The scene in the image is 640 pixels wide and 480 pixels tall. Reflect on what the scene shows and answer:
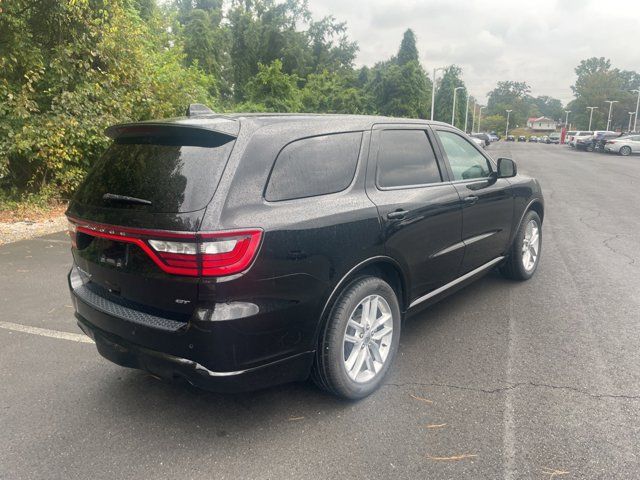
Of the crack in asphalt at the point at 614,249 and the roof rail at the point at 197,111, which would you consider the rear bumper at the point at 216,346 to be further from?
the crack in asphalt at the point at 614,249

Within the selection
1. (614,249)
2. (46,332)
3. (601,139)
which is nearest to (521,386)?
(46,332)

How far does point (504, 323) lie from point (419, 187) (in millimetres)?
1506

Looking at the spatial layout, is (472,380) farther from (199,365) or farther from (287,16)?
(287,16)

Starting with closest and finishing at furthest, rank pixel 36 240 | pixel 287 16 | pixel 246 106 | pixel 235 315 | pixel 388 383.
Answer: pixel 235 315 → pixel 388 383 → pixel 36 240 → pixel 246 106 → pixel 287 16

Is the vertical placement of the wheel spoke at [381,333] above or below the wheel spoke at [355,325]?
below

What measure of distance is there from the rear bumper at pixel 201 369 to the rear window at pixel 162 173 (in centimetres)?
74

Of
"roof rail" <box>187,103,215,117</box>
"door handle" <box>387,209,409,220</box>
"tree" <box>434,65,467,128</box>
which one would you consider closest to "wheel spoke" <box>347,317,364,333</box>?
"door handle" <box>387,209,409,220</box>

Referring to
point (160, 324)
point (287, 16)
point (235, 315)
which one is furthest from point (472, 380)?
point (287, 16)

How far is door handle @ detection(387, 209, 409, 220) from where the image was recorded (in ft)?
10.3

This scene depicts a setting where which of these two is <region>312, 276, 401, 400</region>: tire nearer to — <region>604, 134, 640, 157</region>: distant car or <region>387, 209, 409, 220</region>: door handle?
<region>387, 209, 409, 220</region>: door handle

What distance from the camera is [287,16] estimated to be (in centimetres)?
4400

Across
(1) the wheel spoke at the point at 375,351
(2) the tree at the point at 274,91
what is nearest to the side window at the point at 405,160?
(1) the wheel spoke at the point at 375,351

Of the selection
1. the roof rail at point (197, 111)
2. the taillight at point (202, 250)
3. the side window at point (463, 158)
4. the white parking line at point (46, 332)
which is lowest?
the white parking line at point (46, 332)

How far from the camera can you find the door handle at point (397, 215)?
3140 millimetres
